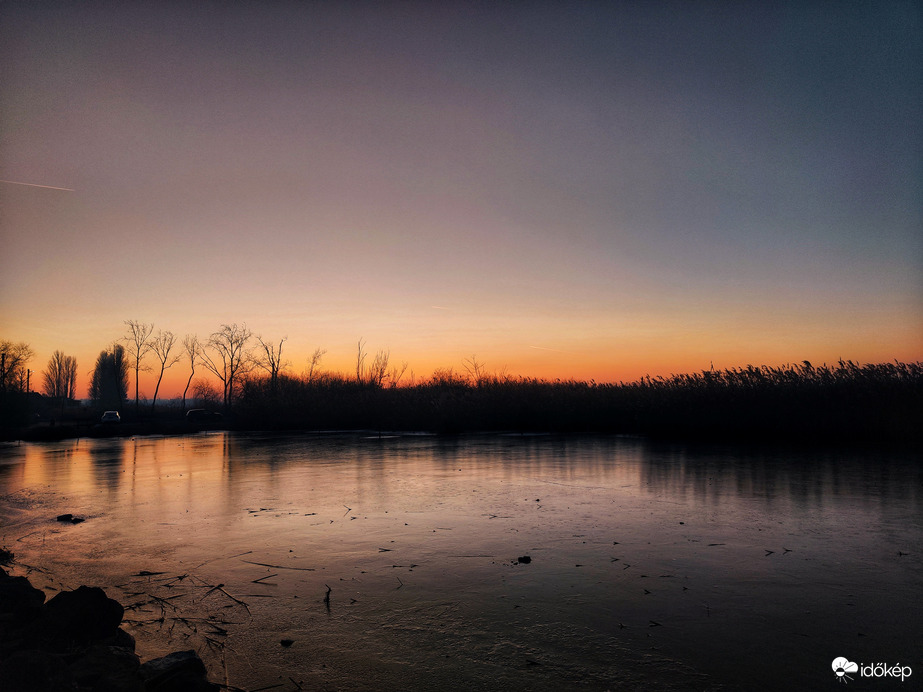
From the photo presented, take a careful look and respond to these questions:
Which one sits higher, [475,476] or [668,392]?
[668,392]

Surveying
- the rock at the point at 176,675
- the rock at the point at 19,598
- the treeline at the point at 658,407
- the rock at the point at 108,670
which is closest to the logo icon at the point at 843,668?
the rock at the point at 176,675

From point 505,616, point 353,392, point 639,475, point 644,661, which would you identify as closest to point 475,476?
point 639,475

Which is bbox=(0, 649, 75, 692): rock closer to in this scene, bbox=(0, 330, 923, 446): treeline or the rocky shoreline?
the rocky shoreline

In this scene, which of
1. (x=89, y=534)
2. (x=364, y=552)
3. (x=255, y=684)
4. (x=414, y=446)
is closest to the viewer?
(x=255, y=684)

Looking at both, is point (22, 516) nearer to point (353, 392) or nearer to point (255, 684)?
point (255, 684)

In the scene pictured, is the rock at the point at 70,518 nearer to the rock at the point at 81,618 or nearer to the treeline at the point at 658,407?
the rock at the point at 81,618

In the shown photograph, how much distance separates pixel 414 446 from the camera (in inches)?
930

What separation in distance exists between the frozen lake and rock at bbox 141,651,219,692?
27cm

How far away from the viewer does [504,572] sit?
21.8 ft

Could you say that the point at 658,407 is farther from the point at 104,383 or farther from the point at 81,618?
the point at 104,383

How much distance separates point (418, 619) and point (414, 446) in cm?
1846

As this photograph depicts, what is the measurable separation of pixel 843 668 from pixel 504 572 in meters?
3.21

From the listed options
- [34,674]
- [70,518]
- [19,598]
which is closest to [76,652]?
[34,674]

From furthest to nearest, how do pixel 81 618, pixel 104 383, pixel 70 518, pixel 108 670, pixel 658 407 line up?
pixel 104 383 < pixel 658 407 < pixel 70 518 < pixel 81 618 < pixel 108 670
